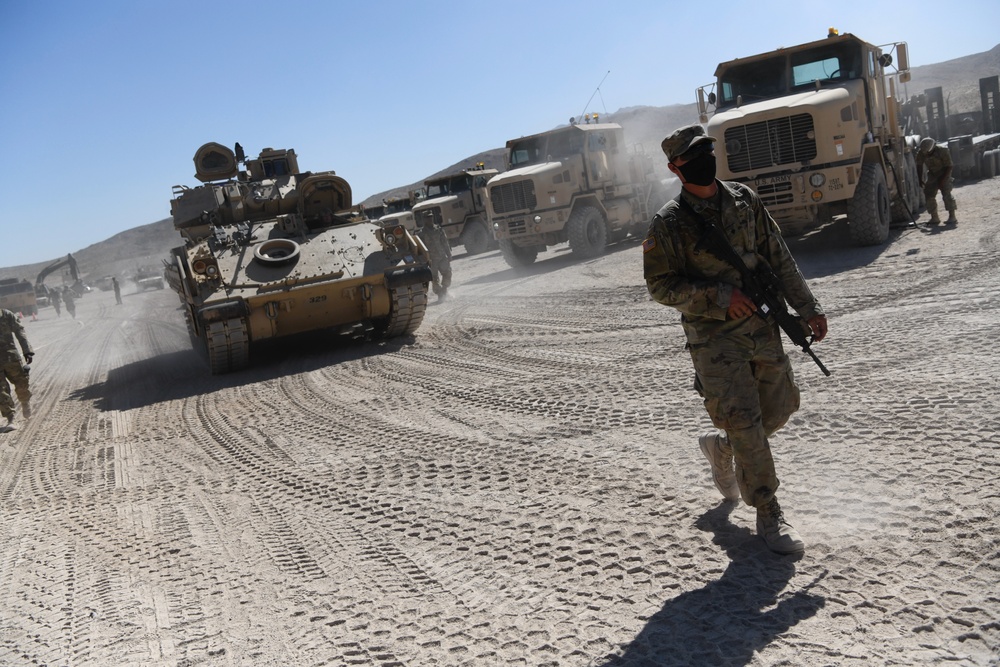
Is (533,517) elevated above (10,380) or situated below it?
below

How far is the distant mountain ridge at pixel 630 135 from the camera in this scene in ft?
171

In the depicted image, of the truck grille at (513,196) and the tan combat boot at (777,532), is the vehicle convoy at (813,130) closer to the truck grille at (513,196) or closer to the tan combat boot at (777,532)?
the truck grille at (513,196)

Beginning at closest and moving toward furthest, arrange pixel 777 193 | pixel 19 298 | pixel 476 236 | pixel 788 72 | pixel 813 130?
pixel 813 130 < pixel 777 193 < pixel 788 72 < pixel 476 236 < pixel 19 298

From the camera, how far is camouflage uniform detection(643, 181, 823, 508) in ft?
11.9

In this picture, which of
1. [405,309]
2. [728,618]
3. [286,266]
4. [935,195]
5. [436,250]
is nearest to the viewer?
[728,618]

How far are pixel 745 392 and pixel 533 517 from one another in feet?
4.74

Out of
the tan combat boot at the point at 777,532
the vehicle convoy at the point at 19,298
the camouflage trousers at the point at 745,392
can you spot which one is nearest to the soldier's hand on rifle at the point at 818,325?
the camouflage trousers at the point at 745,392

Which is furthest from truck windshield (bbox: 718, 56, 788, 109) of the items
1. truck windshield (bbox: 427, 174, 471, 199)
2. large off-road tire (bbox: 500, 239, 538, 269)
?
truck windshield (bbox: 427, 174, 471, 199)

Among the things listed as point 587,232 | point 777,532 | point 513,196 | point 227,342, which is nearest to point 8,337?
point 227,342

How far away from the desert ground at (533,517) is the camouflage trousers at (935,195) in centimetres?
426

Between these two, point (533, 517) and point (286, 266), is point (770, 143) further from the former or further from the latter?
point (533, 517)

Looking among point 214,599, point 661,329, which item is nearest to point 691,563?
point 214,599

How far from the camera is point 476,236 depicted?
Answer: 86.2ft

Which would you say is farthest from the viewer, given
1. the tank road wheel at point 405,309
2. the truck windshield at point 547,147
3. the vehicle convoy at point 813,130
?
the truck windshield at point 547,147
